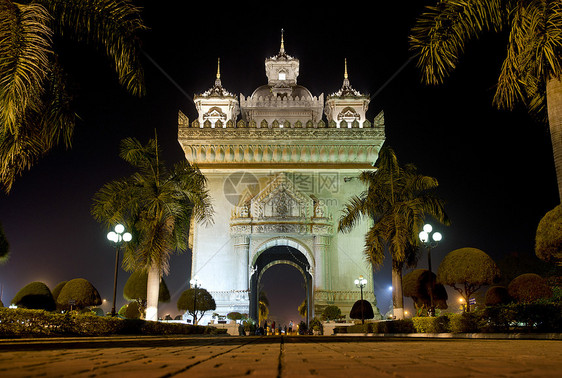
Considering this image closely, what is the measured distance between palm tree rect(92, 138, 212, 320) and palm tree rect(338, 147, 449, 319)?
5953 mm

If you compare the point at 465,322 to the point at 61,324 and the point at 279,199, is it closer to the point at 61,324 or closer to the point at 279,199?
the point at 61,324

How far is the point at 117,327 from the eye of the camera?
1215 centimetres

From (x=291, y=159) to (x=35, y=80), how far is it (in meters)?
22.8

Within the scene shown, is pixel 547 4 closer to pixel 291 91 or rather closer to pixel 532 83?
pixel 532 83

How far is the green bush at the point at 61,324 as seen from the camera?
10000mm

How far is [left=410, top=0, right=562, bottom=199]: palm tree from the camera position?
8.12 metres

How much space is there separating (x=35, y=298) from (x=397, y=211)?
1377 cm

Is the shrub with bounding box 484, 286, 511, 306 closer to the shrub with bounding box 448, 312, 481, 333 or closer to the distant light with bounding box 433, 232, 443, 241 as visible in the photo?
the distant light with bounding box 433, 232, 443, 241

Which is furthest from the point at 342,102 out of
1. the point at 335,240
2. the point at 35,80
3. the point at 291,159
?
the point at 35,80

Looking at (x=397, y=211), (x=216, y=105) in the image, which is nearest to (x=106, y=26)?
(x=397, y=211)

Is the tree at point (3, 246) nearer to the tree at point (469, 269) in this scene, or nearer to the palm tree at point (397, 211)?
the palm tree at point (397, 211)

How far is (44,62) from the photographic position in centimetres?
823

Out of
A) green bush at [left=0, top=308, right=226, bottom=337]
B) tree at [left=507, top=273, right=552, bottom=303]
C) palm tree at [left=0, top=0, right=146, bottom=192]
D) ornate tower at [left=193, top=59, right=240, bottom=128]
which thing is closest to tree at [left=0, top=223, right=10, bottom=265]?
green bush at [left=0, top=308, right=226, bottom=337]

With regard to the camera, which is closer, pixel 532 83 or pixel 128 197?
pixel 532 83
